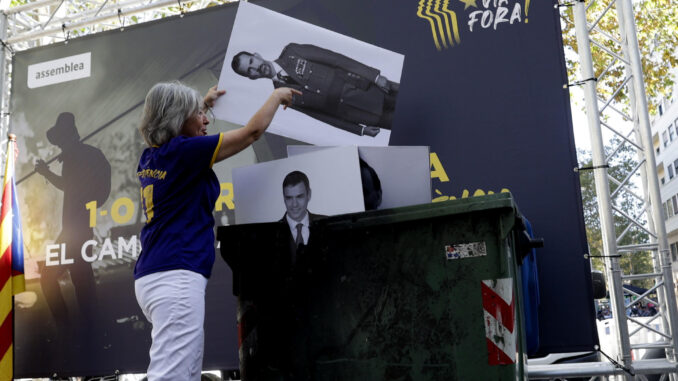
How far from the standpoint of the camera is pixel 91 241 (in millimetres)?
4805

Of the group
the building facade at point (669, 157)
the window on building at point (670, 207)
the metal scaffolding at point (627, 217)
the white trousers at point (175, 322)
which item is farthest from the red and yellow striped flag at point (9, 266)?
the window on building at point (670, 207)

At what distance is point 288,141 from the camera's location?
175 inches

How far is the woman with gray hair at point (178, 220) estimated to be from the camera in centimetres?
217

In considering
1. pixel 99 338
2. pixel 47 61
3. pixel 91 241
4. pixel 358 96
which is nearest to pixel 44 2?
pixel 47 61

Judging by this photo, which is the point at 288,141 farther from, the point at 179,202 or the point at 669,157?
the point at 669,157

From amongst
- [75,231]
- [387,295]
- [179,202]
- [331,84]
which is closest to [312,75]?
[331,84]

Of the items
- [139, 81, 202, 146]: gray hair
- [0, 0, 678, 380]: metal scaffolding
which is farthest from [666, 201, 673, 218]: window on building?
[139, 81, 202, 146]: gray hair

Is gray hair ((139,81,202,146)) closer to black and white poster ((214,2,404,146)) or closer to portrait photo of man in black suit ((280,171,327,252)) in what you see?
portrait photo of man in black suit ((280,171,327,252))

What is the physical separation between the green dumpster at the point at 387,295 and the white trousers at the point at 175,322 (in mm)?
370

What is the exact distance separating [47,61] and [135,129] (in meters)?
1.18

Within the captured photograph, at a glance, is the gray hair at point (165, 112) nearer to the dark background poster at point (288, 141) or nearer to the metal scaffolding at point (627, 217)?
the dark background poster at point (288, 141)

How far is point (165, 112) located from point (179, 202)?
40 centimetres

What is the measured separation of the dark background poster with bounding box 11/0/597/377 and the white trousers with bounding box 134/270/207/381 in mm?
2175

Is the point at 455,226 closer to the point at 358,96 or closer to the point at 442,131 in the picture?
the point at 358,96
